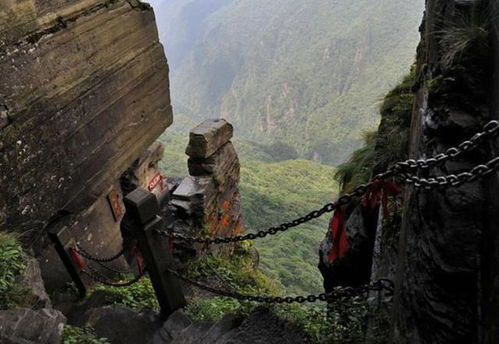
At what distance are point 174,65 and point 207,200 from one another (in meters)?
183

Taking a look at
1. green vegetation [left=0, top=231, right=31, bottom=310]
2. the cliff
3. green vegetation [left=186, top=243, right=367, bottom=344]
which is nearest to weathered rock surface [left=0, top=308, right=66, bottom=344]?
green vegetation [left=0, top=231, right=31, bottom=310]

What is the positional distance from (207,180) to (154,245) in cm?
345

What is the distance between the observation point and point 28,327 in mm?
2863

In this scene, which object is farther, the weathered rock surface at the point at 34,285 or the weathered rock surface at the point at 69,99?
the weathered rock surface at the point at 69,99

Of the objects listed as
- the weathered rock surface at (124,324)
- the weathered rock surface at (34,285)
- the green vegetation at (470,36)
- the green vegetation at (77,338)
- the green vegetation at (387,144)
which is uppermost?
the green vegetation at (470,36)

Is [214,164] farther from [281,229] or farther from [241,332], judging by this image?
[281,229]

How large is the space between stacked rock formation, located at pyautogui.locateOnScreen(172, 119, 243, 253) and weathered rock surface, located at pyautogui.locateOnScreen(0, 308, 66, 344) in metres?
4.01

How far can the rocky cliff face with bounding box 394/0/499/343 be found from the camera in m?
1.92

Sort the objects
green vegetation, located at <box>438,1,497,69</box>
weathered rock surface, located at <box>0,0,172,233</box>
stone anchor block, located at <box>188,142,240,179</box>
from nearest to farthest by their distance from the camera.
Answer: green vegetation, located at <box>438,1,497,69</box> → weathered rock surface, located at <box>0,0,172,233</box> → stone anchor block, located at <box>188,142,240,179</box>

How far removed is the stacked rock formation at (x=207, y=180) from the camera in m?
7.16

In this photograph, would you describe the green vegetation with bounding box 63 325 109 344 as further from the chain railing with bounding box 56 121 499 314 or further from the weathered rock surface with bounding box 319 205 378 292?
the weathered rock surface with bounding box 319 205 378 292

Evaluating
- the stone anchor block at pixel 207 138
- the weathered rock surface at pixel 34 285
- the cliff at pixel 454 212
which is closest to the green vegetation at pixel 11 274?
the weathered rock surface at pixel 34 285

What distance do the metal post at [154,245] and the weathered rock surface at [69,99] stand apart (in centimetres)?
166

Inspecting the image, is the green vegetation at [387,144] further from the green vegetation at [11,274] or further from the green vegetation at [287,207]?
the green vegetation at [11,274]
